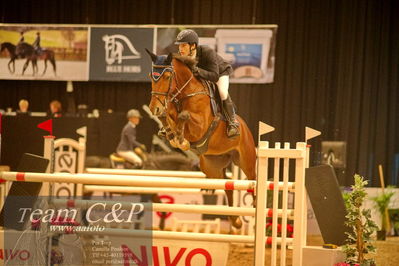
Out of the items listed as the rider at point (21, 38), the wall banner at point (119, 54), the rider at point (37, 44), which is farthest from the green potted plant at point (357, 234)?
the rider at point (21, 38)

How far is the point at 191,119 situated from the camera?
11.3 ft

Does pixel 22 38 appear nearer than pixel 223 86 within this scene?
No

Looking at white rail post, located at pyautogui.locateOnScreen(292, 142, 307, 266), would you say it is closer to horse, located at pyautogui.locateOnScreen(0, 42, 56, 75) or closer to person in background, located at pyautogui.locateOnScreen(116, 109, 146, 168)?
person in background, located at pyautogui.locateOnScreen(116, 109, 146, 168)

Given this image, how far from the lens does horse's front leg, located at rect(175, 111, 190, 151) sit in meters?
3.33

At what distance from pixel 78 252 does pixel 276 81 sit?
527 centimetres

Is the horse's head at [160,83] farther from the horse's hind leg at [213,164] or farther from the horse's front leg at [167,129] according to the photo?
the horse's hind leg at [213,164]

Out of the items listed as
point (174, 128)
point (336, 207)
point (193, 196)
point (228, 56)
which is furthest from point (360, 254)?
point (228, 56)

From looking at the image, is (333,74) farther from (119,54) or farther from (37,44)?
(37,44)

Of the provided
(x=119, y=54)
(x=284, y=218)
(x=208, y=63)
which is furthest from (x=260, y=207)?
(x=119, y=54)

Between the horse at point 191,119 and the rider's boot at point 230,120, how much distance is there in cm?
4

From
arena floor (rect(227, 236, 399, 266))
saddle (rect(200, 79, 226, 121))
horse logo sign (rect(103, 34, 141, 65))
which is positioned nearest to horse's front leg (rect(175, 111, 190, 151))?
saddle (rect(200, 79, 226, 121))

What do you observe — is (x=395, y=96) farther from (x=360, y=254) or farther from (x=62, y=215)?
(x=62, y=215)

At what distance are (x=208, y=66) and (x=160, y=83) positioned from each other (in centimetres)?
39

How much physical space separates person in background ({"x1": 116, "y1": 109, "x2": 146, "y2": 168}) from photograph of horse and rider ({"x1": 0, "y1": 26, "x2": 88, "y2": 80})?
1.07 meters
